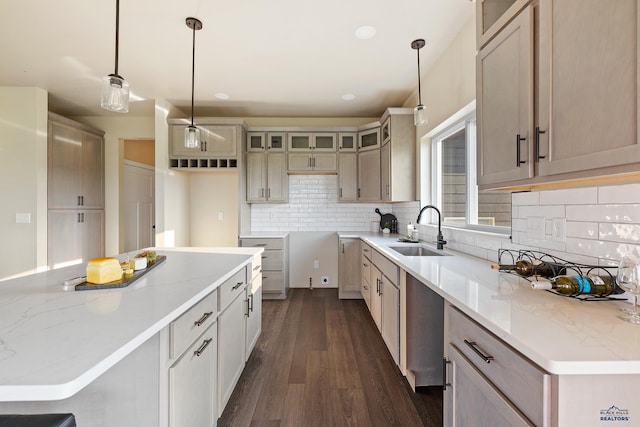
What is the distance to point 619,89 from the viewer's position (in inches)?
30.6

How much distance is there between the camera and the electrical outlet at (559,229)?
1.32 metres

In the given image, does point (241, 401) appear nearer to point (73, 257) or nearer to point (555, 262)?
point (555, 262)

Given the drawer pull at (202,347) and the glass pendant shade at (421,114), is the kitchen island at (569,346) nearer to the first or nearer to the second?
the drawer pull at (202,347)

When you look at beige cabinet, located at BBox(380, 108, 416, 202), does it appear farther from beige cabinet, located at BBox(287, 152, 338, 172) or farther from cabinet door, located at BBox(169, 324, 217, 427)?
cabinet door, located at BBox(169, 324, 217, 427)

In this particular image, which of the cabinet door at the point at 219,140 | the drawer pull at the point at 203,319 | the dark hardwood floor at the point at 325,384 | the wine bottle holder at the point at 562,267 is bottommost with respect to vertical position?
the dark hardwood floor at the point at 325,384

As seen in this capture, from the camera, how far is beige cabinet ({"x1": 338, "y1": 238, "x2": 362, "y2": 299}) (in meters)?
3.73

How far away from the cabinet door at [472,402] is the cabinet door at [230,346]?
1.14 meters

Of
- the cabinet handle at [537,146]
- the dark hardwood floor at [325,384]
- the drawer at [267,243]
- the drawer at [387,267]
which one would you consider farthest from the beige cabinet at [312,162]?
the cabinet handle at [537,146]

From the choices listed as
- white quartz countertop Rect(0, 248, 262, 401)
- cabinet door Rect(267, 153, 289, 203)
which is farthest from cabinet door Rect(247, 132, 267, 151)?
white quartz countertop Rect(0, 248, 262, 401)

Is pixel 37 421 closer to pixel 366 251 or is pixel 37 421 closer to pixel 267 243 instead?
pixel 366 251

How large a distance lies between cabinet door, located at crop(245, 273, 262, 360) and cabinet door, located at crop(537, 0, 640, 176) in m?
1.92

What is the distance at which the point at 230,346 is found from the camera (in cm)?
168

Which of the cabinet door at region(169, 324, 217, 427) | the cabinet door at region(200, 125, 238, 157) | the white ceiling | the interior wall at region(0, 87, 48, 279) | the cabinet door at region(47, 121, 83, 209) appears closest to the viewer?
the cabinet door at region(169, 324, 217, 427)

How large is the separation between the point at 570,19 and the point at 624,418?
1.17 meters
